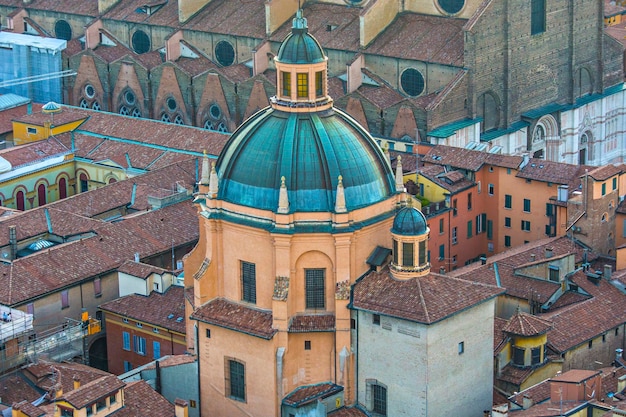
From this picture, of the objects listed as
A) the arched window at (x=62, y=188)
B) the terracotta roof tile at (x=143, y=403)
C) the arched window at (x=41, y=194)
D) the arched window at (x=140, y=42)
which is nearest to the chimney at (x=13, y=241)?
the arched window at (x=41, y=194)

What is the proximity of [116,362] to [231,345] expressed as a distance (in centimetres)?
1236

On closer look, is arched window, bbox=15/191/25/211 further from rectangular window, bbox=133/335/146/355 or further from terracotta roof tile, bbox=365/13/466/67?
rectangular window, bbox=133/335/146/355

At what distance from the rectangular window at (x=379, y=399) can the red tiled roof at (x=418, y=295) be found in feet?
10.5

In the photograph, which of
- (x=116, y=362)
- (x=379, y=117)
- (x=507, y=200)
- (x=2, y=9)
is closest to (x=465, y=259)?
(x=507, y=200)

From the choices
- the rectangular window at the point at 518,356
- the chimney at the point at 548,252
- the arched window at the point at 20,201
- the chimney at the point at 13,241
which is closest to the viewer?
the rectangular window at the point at 518,356

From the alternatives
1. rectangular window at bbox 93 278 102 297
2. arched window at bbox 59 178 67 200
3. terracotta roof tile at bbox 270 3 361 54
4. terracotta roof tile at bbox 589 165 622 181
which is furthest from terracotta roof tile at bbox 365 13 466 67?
rectangular window at bbox 93 278 102 297

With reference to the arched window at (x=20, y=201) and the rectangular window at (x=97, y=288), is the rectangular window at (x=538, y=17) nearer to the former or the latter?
the arched window at (x=20, y=201)

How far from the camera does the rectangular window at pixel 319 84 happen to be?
6581cm

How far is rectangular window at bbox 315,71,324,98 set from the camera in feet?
216

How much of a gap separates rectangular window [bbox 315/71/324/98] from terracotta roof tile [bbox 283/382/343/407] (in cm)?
1104

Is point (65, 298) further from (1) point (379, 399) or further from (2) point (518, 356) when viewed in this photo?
(2) point (518, 356)

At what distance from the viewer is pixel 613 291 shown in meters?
74.4

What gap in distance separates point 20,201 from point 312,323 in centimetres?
3537

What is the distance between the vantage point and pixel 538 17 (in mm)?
101500
